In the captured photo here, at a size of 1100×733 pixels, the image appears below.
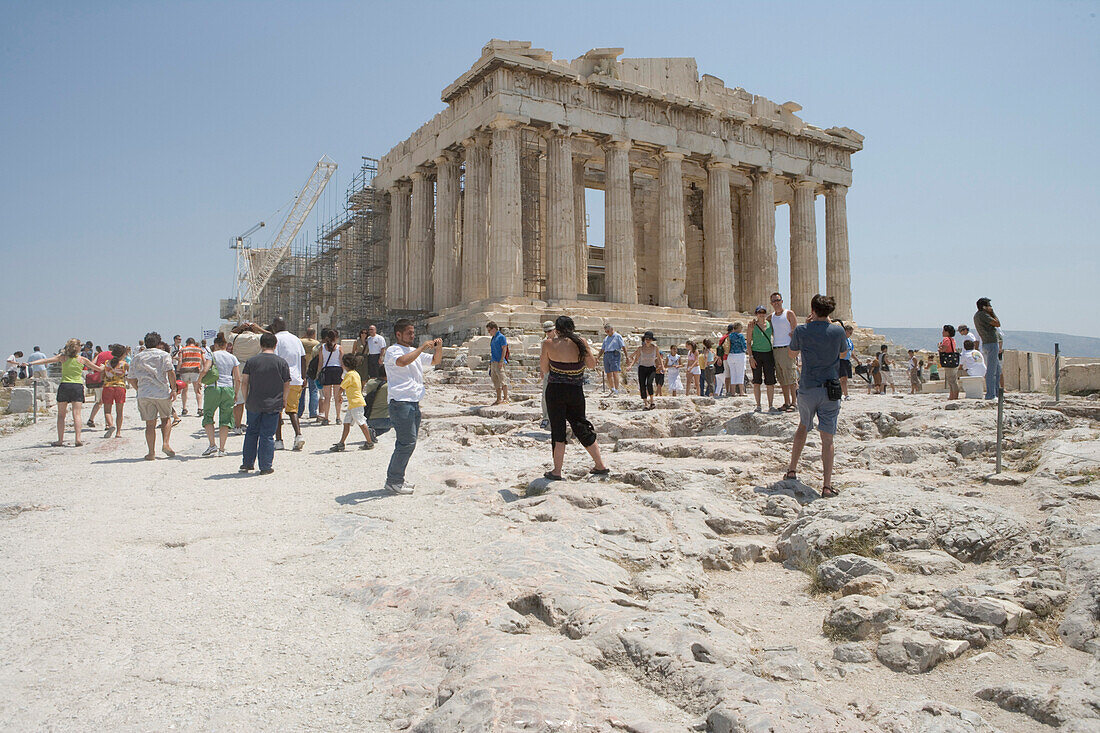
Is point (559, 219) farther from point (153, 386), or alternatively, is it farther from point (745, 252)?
point (153, 386)

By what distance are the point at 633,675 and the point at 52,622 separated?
319cm

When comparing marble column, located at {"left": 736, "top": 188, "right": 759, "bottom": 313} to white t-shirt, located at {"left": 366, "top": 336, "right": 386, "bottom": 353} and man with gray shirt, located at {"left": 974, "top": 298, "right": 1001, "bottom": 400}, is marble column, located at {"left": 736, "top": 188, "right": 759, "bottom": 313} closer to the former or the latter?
man with gray shirt, located at {"left": 974, "top": 298, "right": 1001, "bottom": 400}

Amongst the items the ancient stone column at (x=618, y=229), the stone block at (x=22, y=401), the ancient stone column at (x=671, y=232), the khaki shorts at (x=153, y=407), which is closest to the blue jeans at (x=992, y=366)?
the khaki shorts at (x=153, y=407)

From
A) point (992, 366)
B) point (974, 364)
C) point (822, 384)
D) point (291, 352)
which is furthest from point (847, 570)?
point (974, 364)

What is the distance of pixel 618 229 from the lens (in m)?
26.8

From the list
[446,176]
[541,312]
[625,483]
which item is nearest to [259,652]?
[625,483]

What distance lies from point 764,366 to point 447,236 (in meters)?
19.3

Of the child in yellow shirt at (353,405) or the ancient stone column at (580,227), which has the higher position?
the ancient stone column at (580,227)

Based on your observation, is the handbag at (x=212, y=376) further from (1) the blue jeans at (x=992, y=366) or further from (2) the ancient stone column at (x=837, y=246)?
(2) the ancient stone column at (x=837, y=246)

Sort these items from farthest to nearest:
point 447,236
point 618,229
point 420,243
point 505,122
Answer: point 420,243
point 447,236
point 618,229
point 505,122

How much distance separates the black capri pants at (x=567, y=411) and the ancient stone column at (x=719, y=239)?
23399mm

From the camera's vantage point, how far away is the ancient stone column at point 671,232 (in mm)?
28031

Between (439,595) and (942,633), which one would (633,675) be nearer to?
(439,595)

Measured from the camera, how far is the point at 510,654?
3326mm
